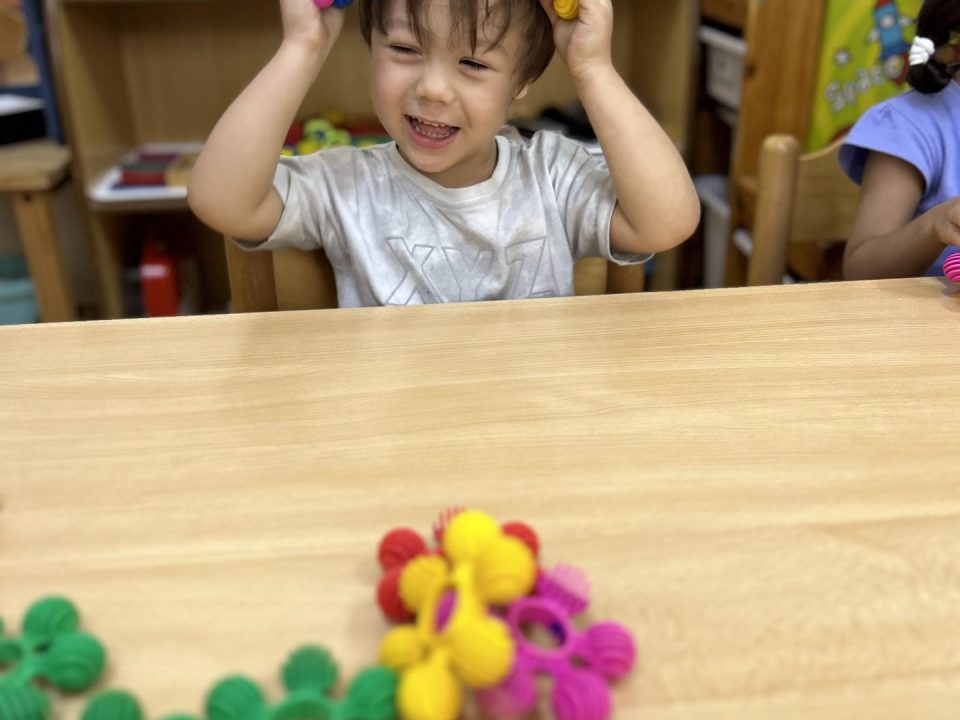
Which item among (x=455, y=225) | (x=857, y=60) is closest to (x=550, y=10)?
(x=455, y=225)

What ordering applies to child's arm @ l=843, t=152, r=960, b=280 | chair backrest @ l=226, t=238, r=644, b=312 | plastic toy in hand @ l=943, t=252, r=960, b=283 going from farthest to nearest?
1. child's arm @ l=843, t=152, r=960, b=280
2. chair backrest @ l=226, t=238, r=644, b=312
3. plastic toy in hand @ l=943, t=252, r=960, b=283

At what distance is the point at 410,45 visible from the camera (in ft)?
2.68

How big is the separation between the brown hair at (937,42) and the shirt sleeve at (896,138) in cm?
4

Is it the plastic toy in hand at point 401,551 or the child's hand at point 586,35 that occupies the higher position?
the child's hand at point 586,35

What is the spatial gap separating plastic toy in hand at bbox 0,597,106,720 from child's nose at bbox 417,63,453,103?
0.57 meters

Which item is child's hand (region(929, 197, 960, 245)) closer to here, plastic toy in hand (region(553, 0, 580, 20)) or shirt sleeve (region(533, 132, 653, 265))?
shirt sleeve (region(533, 132, 653, 265))

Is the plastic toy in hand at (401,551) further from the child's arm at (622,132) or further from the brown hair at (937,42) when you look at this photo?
the brown hair at (937,42)

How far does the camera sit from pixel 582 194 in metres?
0.95

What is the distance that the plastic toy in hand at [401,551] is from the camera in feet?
1.33

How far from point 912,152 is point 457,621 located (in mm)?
923

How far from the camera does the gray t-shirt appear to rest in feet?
3.02

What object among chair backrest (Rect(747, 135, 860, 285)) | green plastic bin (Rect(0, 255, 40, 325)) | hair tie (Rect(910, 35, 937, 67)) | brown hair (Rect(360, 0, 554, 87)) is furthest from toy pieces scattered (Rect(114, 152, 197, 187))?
hair tie (Rect(910, 35, 937, 67))

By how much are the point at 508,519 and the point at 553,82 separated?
6.53 ft

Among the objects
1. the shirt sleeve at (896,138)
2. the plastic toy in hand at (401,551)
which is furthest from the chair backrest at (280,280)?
the plastic toy in hand at (401,551)
